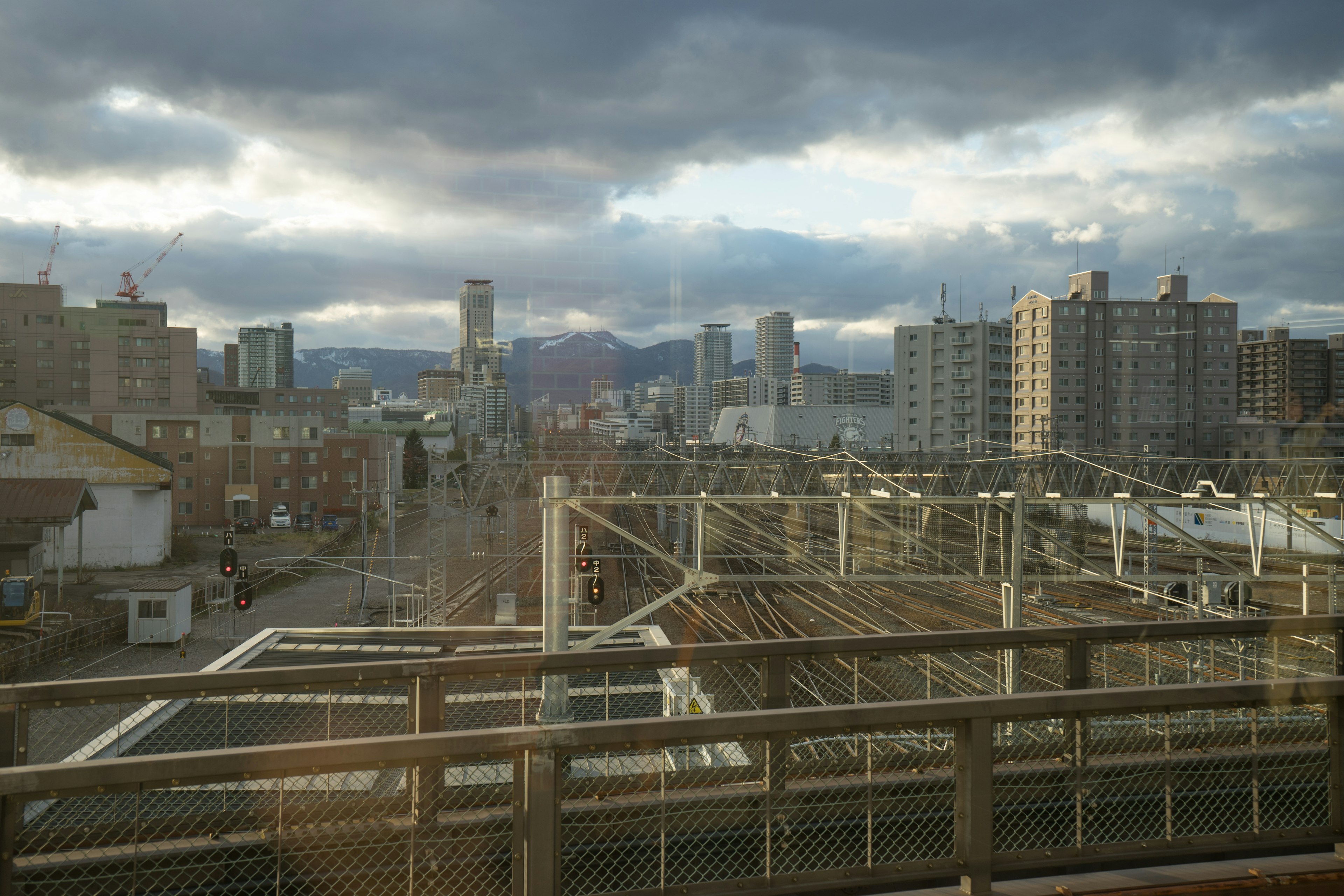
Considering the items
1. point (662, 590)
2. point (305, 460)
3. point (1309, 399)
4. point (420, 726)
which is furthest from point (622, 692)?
point (305, 460)

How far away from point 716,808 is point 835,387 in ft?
281

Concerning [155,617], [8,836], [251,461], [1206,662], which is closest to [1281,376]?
[1206,662]

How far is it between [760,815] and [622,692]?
2.36 m

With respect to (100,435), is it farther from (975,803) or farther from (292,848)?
(975,803)

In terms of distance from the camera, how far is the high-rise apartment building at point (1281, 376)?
26.3 meters

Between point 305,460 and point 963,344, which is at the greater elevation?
point 963,344

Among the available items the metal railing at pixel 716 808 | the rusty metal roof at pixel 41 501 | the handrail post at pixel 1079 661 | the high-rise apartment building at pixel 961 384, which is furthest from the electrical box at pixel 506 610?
the high-rise apartment building at pixel 961 384

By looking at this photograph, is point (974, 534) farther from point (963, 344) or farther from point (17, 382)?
point (17, 382)

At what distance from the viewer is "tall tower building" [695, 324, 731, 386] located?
1758 inches

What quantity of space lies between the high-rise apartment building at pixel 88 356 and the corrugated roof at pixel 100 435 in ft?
47.4

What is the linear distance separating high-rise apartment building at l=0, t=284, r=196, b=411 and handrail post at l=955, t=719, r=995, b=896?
43.0 meters

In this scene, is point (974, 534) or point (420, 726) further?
point (974, 534)

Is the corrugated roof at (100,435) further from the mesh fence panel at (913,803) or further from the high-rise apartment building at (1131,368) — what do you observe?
the high-rise apartment building at (1131,368)

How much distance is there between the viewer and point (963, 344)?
3750 cm
